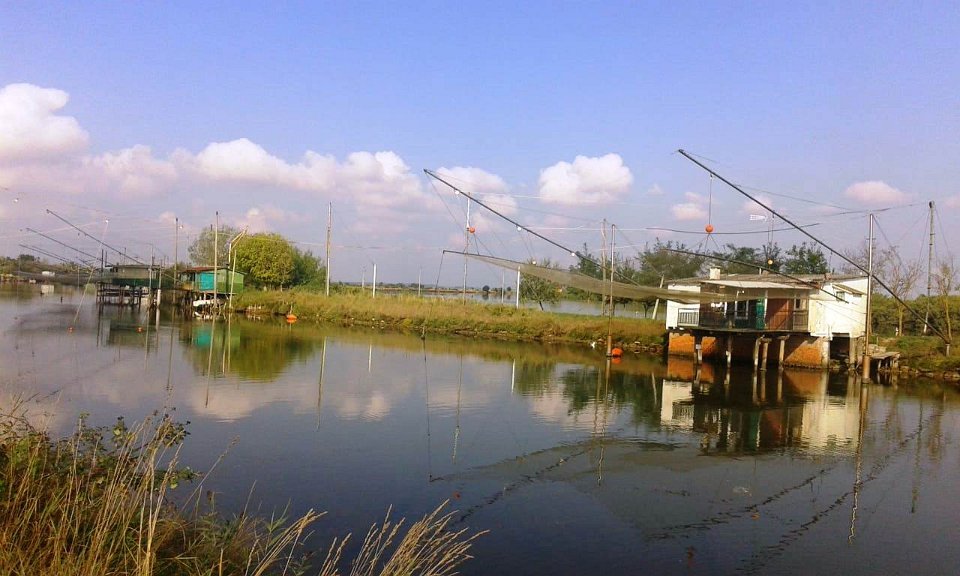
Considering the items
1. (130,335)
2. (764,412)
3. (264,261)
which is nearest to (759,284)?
(764,412)

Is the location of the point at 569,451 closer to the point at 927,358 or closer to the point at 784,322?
the point at 784,322

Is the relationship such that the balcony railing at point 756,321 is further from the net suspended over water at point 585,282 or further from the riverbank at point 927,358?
the net suspended over water at point 585,282

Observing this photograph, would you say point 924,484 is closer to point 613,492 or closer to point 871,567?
point 871,567

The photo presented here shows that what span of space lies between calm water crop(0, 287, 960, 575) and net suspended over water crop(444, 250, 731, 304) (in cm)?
262

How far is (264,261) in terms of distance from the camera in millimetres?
58344

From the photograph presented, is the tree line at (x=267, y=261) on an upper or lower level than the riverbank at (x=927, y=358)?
upper

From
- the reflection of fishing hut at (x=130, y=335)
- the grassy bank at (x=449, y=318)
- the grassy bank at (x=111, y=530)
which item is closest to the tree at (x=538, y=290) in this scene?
the grassy bank at (x=449, y=318)

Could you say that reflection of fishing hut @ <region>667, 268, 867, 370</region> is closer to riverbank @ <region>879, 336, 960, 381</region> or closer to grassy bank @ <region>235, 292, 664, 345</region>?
riverbank @ <region>879, 336, 960, 381</region>

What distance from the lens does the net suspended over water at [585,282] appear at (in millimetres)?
15492

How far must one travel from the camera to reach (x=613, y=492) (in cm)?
933

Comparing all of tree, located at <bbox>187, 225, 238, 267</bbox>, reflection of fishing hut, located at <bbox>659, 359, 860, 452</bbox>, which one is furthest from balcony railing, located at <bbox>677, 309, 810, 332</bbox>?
tree, located at <bbox>187, 225, 238, 267</bbox>

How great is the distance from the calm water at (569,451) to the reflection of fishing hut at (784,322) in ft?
9.86

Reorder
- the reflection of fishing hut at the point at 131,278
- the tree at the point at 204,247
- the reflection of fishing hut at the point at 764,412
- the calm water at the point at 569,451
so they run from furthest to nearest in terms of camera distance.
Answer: the tree at the point at 204,247
the reflection of fishing hut at the point at 131,278
the reflection of fishing hut at the point at 764,412
the calm water at the point at 569,451

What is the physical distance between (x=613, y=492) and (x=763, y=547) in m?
2.10
